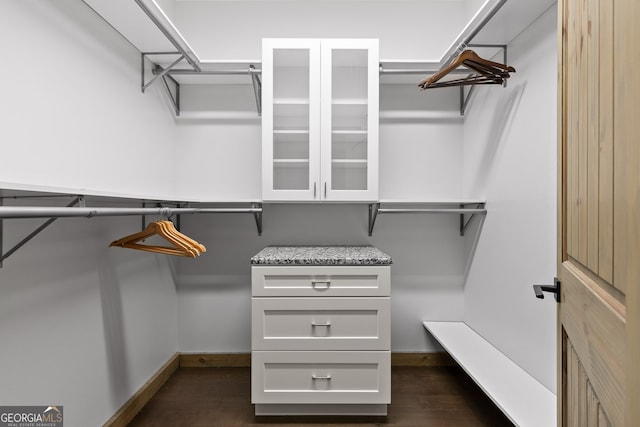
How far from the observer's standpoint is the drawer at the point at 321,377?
5.74ft

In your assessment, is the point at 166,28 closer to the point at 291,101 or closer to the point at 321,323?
the point at 291,101

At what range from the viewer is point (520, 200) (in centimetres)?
175

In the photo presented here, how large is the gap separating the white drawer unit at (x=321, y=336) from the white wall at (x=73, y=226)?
2.17 ft

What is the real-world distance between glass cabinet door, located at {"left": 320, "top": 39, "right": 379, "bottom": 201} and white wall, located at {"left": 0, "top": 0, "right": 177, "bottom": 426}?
1020 millimetres

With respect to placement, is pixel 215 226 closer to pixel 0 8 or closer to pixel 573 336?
pixel 0 8

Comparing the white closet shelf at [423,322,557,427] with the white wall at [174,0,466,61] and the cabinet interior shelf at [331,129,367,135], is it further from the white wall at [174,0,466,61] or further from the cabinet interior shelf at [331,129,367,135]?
the white wall at [174,0,466,61]

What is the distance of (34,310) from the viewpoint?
3.93 feet

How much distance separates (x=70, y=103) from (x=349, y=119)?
1.32 metres

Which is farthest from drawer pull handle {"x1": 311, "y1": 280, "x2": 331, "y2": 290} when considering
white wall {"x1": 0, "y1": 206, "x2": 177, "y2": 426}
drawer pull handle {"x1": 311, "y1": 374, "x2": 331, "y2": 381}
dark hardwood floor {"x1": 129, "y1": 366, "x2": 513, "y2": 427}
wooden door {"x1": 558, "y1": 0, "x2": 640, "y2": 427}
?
wooden door {"x1": 558, "y1": 0, "x2": 640, "y2": 427}

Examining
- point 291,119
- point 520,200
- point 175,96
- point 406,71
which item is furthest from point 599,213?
point 175,96

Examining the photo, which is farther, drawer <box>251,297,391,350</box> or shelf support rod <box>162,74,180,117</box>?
shelf support rod <box>162,74,180,117</box>

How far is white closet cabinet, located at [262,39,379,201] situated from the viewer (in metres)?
1.99

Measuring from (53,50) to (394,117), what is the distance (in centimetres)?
186

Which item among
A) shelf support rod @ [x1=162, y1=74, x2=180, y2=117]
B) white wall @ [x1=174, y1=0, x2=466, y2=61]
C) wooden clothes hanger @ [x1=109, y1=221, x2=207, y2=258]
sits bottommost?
→ wooden clothes hanger @ [x1=109, y1=221, x2=207, y2=258]
